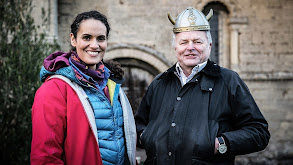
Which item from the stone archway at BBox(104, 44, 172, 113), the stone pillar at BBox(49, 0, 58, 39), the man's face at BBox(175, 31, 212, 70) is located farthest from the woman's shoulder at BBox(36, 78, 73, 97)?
the stone archway at BBox(104, 44, 172, 113)

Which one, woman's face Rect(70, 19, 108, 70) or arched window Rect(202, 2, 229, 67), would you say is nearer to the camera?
woman's face Rect(70, 19, 108, 70)

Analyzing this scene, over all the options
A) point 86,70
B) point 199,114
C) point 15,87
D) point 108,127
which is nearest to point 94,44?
point 86,70

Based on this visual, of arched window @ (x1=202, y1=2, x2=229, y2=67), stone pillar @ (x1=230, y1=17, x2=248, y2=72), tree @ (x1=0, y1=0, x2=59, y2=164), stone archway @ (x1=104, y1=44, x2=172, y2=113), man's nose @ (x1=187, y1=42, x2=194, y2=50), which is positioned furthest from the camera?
arched window @ (x1=202, y1=2, x2=229, y2=67)

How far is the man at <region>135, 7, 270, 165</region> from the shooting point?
2.27m

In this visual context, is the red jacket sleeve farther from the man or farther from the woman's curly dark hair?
the man

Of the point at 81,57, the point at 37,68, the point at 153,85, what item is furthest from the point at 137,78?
the point at 81,57

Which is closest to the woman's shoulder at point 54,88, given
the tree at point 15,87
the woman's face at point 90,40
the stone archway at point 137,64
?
the woman's face at point 90,40

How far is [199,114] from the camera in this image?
2328 millimetres

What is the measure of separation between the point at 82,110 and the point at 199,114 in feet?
2.99

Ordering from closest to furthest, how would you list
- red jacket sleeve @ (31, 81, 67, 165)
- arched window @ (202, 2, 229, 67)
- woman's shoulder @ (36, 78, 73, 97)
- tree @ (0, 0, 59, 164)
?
A: red jacket sleeve @ (31, 81, 67, 165), woman's shoulder @ (36, 78, 73, 97), tree @ (0, 0, 59, 164), arched window @ (202, 2, 229, 67)

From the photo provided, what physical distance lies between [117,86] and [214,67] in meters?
0.85

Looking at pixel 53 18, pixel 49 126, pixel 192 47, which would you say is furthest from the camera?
pixel 53 18

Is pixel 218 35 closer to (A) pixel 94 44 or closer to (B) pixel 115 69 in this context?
(B) pixel 115 69

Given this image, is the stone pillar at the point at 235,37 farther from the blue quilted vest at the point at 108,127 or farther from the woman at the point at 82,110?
the blue quilted vest at the point at 108,127
